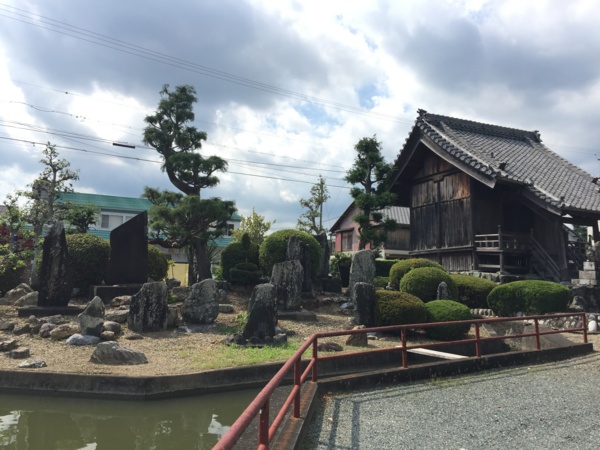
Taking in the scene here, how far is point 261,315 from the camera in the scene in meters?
10.2

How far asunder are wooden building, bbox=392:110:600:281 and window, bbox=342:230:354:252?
1652cm

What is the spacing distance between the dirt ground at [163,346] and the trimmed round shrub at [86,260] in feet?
7.60

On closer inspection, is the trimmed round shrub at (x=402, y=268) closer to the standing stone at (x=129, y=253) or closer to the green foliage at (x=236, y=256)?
the green foliage at (x=236, y=256)

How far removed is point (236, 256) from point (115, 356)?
10136mm

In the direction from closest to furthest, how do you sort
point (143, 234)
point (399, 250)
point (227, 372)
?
point (227, 372) → point (143, 234) → point (399, 250)

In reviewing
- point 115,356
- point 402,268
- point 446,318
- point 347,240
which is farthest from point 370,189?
point 347,240

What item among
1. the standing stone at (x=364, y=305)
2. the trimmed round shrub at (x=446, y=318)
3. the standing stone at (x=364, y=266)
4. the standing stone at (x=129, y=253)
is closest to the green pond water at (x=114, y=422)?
the standing stone at (x=364, y=305)

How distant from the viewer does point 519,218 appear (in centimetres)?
1992

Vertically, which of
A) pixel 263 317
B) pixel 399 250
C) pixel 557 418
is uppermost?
pixel 399 250

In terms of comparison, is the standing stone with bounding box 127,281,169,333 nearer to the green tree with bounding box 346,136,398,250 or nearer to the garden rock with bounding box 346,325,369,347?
the garden rock with bounding box 346,325,369,347

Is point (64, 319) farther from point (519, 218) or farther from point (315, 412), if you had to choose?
point (519, 218)

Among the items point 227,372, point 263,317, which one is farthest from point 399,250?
point 227,372

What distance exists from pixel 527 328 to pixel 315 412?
8980mm

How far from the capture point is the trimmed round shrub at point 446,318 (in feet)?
37.1
